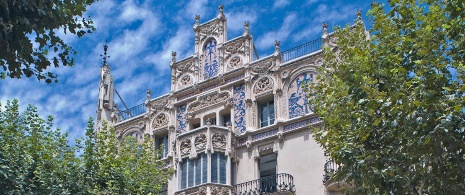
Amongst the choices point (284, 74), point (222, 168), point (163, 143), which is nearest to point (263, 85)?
point (284, 74)

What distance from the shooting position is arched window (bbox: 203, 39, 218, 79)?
107 ft

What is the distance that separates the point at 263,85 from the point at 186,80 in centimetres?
440

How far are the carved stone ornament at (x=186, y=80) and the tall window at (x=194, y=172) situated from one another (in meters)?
4.53

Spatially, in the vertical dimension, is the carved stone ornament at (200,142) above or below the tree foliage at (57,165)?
above

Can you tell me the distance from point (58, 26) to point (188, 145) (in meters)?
16.8

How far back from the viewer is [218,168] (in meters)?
29.1

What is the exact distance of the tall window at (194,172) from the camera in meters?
29.1

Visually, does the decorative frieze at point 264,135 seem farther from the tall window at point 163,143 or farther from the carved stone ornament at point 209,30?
the carved stone ornament at point 209,30

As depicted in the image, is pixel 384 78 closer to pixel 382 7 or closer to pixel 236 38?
pixel 382 7

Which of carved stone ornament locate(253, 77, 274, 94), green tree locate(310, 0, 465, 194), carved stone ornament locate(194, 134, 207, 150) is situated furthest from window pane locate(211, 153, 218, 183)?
green tree locate(310, 0, 465, 194)

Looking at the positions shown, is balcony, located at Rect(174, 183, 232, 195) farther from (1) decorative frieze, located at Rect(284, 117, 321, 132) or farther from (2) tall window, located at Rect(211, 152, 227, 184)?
(1) decorative frieze, located at Rect(284, 117, 321, 132)

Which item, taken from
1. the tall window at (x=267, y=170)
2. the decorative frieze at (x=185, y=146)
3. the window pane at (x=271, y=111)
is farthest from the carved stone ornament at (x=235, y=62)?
the tall window at (x=267, y=170)

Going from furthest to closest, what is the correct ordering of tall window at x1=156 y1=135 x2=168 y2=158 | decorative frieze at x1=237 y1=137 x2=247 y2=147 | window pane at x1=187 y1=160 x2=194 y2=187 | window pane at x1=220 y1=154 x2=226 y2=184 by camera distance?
tall window at x1=156 y1=135 x2=168 y2=158 < decorative frieze at x1=237 y1=137 x2=247 y2=147 < window pane at x1=187 y1=160 x2=194 y2=187 < window pane at x1=220 y1=154 x2=226 y2=184

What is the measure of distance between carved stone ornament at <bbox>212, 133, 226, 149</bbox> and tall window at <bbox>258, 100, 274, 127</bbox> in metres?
1.78
